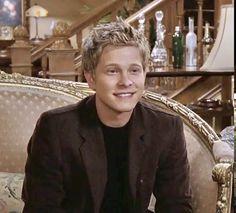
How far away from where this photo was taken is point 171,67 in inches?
114

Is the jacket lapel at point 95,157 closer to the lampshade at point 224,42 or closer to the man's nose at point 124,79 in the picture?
the man's nose at point 124,79

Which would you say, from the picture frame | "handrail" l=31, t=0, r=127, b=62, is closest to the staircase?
"handrail" l=31, t=0, r=127, b=62

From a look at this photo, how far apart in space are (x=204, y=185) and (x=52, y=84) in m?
0.64

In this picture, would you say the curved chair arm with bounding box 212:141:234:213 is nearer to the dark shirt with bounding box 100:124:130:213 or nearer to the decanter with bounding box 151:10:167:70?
the dark shirt with bounding box 100:124:130:213

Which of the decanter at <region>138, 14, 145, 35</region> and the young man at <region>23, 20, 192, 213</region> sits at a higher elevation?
the decanter at <region>138, 14, 145, 35</region>

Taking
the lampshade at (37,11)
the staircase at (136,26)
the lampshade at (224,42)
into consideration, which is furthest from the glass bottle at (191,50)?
the lampshade at (37,11)

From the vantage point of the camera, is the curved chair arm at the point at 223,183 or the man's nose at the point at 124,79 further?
the curved chair arm at the point at 223,183

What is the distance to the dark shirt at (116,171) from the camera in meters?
1.28

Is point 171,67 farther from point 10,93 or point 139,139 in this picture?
point 139,139

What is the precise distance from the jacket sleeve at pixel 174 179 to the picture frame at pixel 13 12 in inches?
270

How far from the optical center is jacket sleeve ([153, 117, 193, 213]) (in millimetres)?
1326

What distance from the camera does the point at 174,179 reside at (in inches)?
52.4

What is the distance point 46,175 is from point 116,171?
0.16m

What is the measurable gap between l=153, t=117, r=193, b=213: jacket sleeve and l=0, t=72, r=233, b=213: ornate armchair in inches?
5.4
